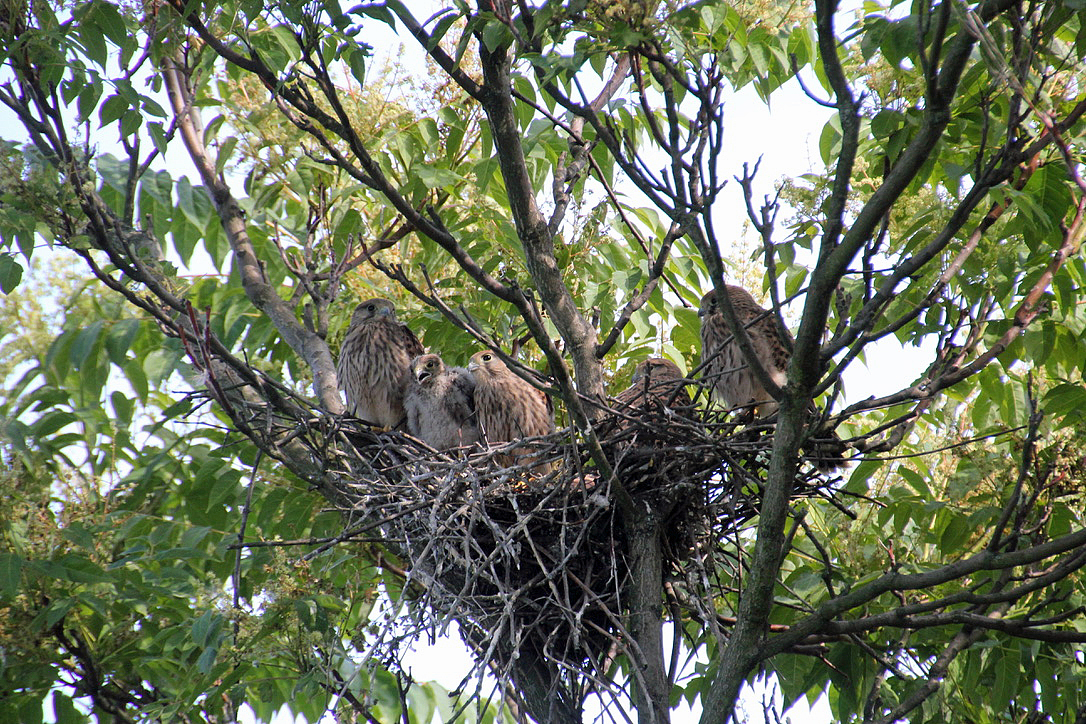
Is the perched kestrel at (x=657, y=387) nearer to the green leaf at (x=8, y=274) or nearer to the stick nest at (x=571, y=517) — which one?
the stick nest at (x=571, y=517)

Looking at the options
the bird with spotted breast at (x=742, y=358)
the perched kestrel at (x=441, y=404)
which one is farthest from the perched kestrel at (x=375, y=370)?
the bird with spotted breast at (x=742, y=358)

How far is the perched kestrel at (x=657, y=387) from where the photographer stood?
12.8 ft

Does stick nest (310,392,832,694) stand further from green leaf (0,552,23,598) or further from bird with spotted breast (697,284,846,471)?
green leaf (0,552,23,598)

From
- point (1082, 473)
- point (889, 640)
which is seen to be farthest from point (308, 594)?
point (1082, 473)

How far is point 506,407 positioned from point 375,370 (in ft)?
2.57

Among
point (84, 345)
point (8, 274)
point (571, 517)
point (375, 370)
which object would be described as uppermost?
point (375, 370)

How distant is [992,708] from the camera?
4059 mm

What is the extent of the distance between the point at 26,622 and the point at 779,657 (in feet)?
12.0

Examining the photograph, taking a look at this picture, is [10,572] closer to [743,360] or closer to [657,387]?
[657,387]

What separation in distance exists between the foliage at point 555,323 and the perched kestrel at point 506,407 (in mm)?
203

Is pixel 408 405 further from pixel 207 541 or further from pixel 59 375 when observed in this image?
pixel 59 375

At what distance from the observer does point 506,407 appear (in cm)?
514

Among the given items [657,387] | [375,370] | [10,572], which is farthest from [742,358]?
[10,572]

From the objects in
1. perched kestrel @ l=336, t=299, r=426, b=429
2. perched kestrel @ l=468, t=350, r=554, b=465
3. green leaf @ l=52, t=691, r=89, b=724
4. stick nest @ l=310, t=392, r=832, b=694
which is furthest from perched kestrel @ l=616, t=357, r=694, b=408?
green leaf @ l=52, t=691, r=89, b=724
